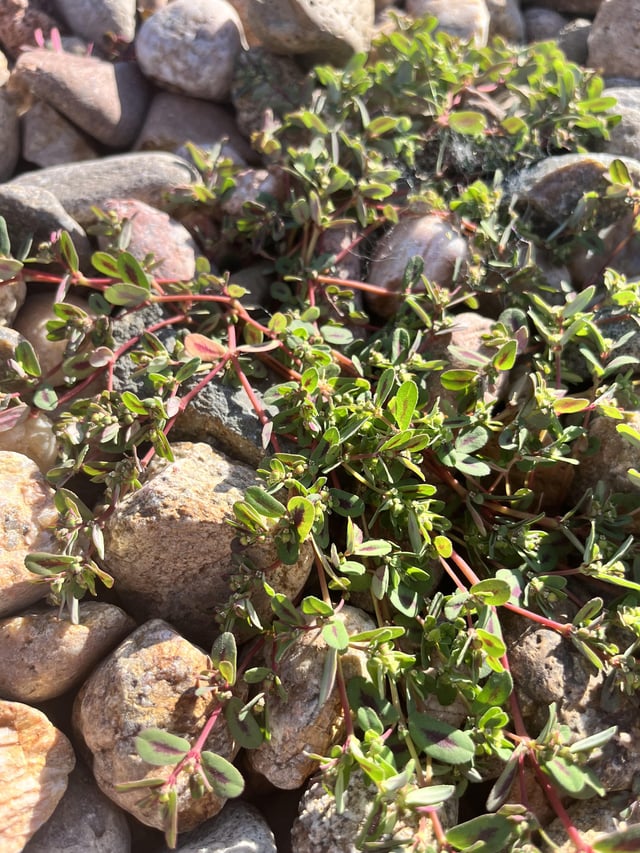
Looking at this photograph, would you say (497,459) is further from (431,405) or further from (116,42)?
(116,42)

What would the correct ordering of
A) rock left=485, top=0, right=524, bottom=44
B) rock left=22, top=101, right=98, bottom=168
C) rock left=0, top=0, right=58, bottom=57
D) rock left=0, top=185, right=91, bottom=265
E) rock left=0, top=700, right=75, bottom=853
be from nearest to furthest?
rock left=0, top=700, right=75, bottom=853, rock left=0, top=185, right=91, bottom=265, rock left=22, top=101, right=98, bottom=168, rock left=0, top=0, right=58, bottom=57, rock left=485, top=0, right=524, bottom=44

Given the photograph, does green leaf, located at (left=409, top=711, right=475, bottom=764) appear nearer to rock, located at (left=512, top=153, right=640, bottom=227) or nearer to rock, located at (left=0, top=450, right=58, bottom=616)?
rock, located at (left=0, top=450, right=58, bottom=616)

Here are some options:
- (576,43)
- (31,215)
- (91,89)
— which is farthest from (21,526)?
(576,43)

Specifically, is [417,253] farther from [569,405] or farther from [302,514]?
[302,514]

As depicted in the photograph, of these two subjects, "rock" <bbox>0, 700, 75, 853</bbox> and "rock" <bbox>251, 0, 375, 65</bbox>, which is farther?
"rock" <bbox>251, 0, 375, 65</bbox>

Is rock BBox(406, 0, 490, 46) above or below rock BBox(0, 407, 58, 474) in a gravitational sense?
above

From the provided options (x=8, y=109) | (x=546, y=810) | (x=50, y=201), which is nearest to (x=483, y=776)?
(x=546, y=810)

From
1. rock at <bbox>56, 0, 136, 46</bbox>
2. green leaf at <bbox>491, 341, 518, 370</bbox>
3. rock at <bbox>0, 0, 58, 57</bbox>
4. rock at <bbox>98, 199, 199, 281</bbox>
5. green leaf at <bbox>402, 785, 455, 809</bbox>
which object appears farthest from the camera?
rock at <bbox>56, 0, 136, 46</bbox>

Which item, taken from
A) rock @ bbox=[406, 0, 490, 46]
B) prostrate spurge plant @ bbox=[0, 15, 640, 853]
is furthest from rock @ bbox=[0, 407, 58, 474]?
rock @ bbox=[406, 0, 490, 46]
